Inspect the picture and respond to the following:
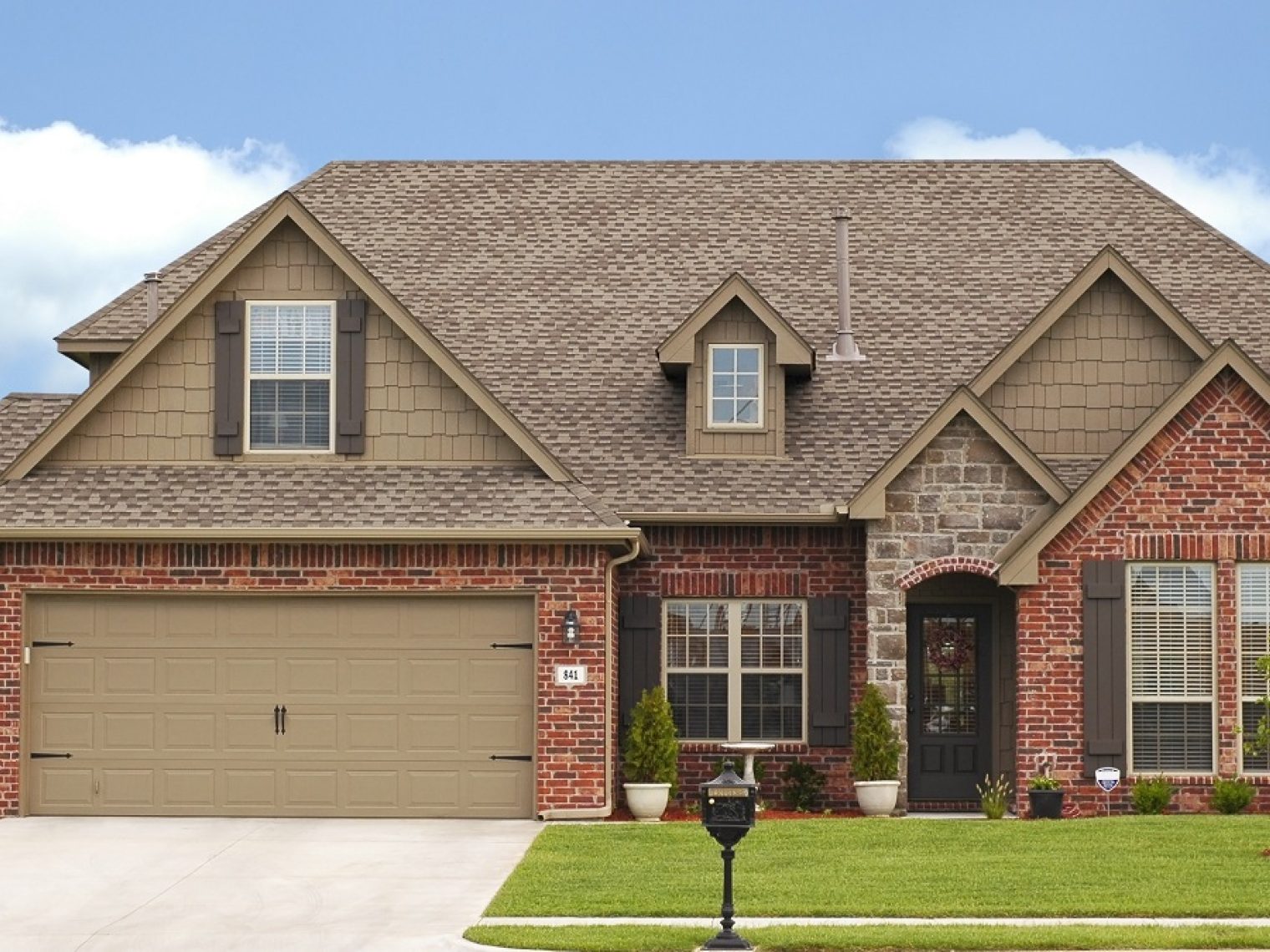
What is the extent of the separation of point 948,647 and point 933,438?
3.00 metres

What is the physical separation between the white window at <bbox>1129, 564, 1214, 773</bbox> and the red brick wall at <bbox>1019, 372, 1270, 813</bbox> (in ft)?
0.46

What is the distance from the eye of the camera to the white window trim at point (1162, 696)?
20.9m

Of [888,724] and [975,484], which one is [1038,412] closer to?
[975,484]

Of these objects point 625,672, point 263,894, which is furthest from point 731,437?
point 263,894

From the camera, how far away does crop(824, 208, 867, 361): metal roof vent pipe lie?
24.8 meters

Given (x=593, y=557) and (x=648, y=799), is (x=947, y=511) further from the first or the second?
(x=648, y=799)

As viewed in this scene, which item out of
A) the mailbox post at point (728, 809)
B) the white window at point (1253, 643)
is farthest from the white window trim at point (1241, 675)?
the mailbox post at point (728, 809)

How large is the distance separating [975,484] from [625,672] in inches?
165

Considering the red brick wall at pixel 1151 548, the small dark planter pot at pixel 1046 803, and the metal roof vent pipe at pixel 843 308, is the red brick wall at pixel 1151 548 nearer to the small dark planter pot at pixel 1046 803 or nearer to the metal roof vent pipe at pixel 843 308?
the small dark planter pot at pixel 1046 803

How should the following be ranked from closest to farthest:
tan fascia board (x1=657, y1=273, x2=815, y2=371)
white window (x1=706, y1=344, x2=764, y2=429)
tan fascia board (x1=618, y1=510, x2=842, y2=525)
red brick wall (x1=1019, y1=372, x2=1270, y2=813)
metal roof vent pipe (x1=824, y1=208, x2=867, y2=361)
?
red brick wall (x1=1019, y1=372, x2=1270, y2=813)
tan fascia board (x1=618, y1=510, x2=842, y2=525)
tan fascia board (x1=657, y1=273, x2=815, y2=371)
white window (x1=706, y1=344, x2=764, y2=429)
metal roof vent pipe (x1=824, y1=208, x2=867, y2=361)

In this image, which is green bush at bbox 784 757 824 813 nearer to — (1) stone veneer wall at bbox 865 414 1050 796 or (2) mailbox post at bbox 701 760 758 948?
(1) stone veneer wall at bbox 865 414 1050 796

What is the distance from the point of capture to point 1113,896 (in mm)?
14938

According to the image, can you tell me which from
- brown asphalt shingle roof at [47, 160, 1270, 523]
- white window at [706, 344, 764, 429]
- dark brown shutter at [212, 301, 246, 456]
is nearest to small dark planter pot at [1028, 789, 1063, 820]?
brown asphalt shingle roof at [47, 160, 1270, 523]

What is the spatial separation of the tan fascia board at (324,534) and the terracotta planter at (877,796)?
3.43 meters
